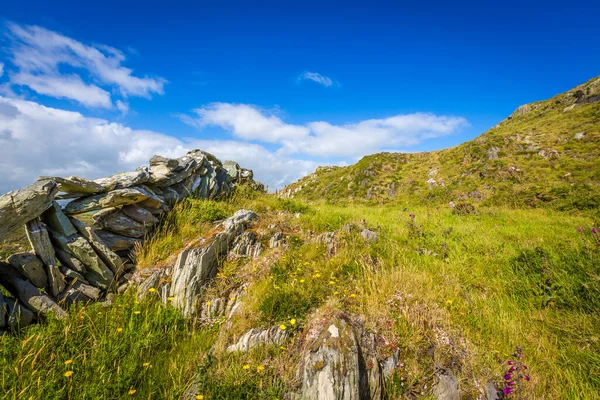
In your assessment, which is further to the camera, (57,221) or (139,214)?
(139,214)

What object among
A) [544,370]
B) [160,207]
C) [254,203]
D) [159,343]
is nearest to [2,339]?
[159,343]

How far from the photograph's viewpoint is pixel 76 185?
5688mm

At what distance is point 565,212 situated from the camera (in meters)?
12.6

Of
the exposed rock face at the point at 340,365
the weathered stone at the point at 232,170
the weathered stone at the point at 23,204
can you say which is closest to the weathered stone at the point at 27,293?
the weathered stone at the point at 23,204

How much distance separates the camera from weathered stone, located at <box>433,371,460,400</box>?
3078 millimetres

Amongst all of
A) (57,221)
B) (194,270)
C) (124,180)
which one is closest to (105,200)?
(124,180)

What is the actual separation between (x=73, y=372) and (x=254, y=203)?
7050 millimetres

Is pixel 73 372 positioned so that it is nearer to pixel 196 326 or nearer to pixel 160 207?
pixel 196 326

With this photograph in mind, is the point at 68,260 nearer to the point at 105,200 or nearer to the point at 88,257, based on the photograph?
the point at 88,257

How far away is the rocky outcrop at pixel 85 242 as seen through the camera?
14.6 feet

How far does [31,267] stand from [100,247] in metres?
1.09

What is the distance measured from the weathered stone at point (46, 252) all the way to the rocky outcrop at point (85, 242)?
1 cm

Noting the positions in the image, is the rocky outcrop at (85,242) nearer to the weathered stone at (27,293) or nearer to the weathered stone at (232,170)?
the weathered stone at (27,293)

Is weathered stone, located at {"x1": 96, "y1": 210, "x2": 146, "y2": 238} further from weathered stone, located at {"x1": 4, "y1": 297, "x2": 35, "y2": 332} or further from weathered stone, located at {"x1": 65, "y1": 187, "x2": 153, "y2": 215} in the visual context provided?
weathered stone, located at {"x1": 4, "y1": 297, "x2": 35, "y2": 332}
